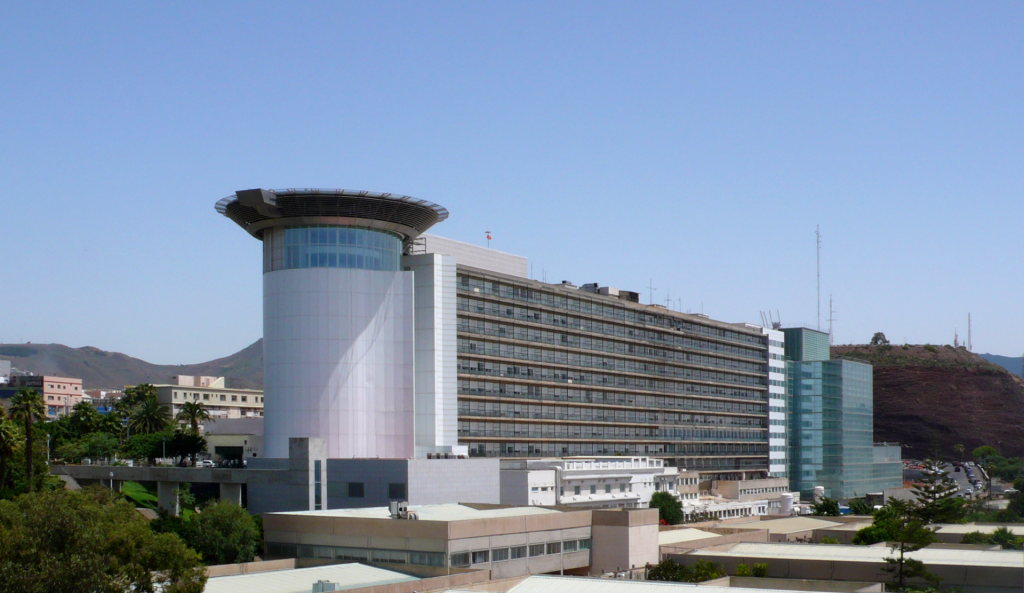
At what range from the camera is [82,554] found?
37.5 m

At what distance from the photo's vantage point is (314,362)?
328 feet

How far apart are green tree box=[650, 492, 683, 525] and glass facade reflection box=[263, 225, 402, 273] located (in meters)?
44.2

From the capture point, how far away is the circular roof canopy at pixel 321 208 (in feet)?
324

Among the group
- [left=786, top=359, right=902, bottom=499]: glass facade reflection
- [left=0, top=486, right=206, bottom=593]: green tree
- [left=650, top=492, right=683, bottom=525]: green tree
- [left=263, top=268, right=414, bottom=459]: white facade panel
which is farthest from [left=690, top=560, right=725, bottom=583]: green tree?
[left=786, top=359, right=902, bottom=499]: glass facade reflection

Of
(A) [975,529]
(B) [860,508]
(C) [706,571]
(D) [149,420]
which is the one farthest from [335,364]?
(B) [860,508]

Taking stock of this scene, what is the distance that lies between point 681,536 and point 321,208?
4573 centimetres

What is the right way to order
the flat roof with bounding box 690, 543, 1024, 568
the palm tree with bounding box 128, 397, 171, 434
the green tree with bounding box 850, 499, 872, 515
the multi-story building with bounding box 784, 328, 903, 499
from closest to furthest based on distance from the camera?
1. the flat roof with bounding box 690, 543, 1024, 568
2. the green tree with bounding box 850, 499, 872, 515
3. the palm tree with bounding box 128, 397, 171, 434
4. the multi-story building with bounding box 784, 328, 903, 499

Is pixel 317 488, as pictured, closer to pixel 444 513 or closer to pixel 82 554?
pixel 444 513

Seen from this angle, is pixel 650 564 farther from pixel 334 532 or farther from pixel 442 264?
pixel 442 264

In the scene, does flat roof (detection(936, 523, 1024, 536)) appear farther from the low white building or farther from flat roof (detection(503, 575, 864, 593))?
flat roof (detection(503, 575, 864, 593))

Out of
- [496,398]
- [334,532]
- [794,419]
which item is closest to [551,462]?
[496,398]

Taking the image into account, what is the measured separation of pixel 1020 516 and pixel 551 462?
54.3 metres

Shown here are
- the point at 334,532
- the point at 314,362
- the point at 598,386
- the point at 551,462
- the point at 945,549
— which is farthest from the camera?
the point at 598,386

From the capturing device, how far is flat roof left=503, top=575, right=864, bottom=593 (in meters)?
48.3
